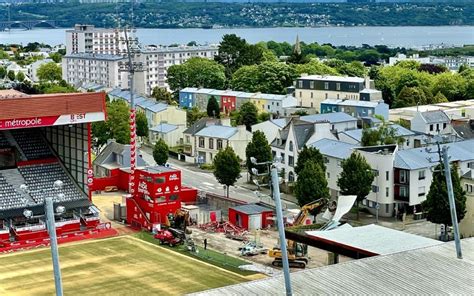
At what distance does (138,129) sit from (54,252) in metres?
37.6

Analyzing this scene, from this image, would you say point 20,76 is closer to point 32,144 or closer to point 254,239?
point 32,144

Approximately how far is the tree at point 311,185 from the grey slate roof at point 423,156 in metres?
3.54

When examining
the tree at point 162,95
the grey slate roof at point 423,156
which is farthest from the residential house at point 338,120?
the tree at point 162,95

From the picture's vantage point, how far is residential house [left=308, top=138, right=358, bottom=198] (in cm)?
3372

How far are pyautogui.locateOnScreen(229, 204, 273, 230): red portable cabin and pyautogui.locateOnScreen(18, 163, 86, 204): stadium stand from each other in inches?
250

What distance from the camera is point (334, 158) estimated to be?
3400 centimetres

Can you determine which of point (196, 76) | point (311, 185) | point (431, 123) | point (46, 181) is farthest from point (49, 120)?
point (196, 76)

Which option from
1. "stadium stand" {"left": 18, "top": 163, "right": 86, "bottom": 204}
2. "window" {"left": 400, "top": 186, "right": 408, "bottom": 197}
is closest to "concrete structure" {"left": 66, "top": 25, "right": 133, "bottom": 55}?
"stadium stand" {"left": 18, "top": 163, "right": 86, "bottom": 204}

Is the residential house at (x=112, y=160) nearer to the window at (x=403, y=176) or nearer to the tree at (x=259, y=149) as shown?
the tree at (x=259, y=149)

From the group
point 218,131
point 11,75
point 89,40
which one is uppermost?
point 89,40

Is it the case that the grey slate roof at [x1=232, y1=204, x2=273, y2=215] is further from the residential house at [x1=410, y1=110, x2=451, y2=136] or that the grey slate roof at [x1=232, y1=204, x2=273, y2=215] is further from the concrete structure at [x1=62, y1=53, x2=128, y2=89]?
the concrete structure at [x1=62, y1=53, x2=128, y2=89]

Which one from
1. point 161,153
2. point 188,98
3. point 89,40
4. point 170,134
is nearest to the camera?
point 161,153

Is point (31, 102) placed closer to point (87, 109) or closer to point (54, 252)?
point (87, 109)

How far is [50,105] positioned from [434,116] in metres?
21.9
